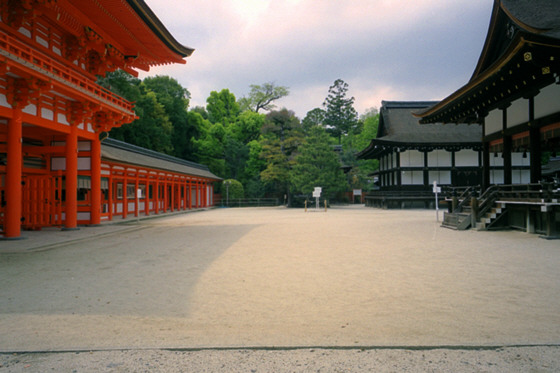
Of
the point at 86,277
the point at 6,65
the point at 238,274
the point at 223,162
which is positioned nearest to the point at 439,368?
the point at 238,274

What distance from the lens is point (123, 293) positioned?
5.12 metres

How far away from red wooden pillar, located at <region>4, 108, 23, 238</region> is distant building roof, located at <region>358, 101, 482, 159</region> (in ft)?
82.3

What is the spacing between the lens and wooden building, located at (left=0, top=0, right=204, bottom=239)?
10289mm

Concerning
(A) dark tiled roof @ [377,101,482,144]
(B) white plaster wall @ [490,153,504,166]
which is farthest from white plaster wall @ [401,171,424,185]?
(B) white plaster wall @ [490,153,504,166]

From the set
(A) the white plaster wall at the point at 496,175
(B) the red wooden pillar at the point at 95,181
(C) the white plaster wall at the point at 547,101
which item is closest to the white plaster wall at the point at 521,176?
(A) the white plaster wall at the point at 496,175

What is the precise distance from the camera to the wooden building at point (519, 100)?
9055 mm

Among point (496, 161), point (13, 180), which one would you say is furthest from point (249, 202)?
point (13, 180)

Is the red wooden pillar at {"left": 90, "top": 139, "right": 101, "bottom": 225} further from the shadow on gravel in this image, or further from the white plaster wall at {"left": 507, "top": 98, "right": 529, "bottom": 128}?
the white plaster wall at {"left": 507, "top": 98, "right": 529, "bottom": 128}

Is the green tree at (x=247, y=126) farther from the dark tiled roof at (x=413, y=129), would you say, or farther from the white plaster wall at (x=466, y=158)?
the white plaster wall at (x=466, y=158)

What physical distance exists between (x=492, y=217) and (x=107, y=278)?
40.1 ft

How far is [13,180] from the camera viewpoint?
10.4 m

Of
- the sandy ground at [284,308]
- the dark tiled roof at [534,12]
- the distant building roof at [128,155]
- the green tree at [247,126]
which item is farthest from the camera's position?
the green tree at [247,126]

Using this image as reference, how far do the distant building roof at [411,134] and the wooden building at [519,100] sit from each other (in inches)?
574

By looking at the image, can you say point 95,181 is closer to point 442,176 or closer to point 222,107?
point 442,176
